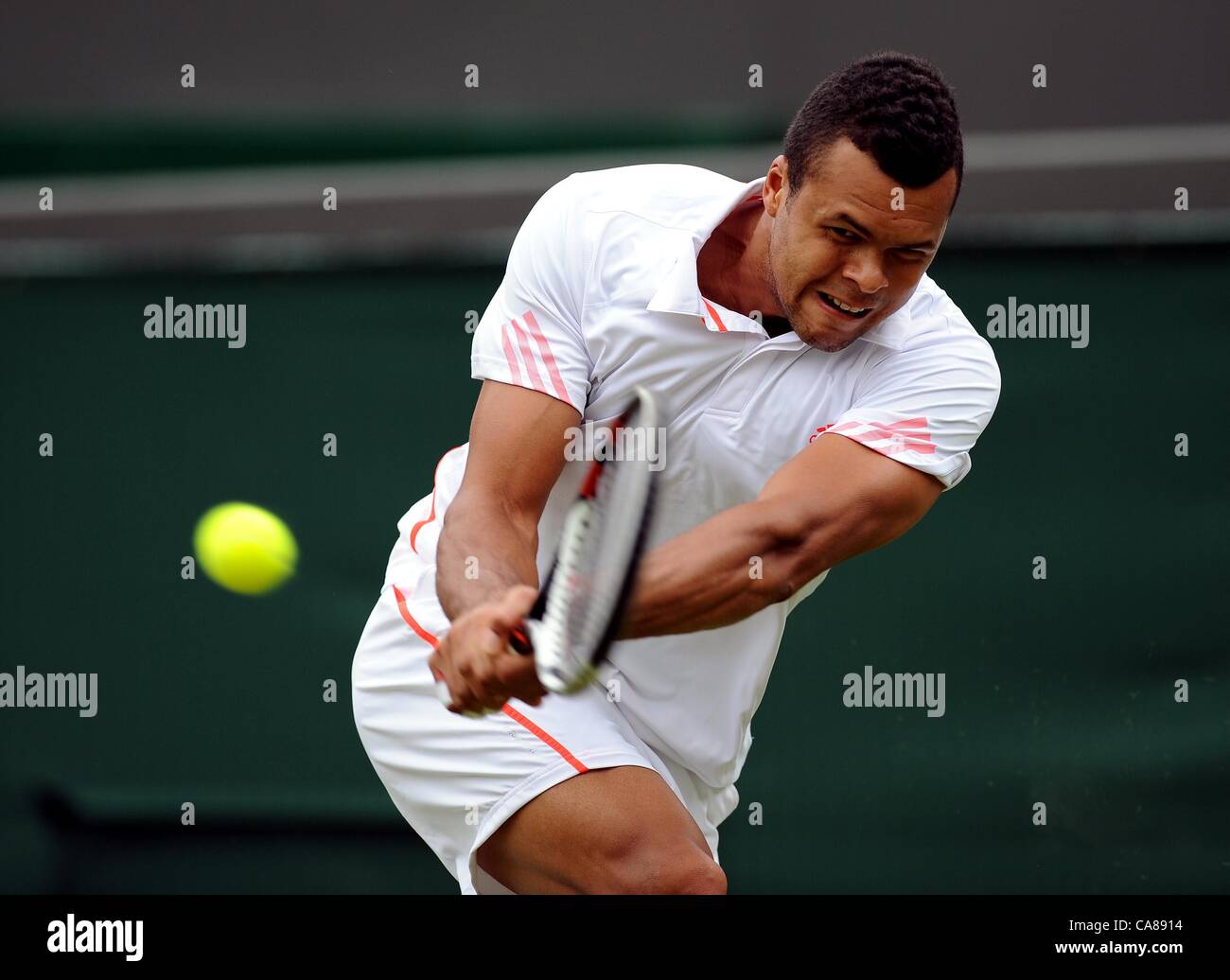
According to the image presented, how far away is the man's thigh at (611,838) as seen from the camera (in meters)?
2.23

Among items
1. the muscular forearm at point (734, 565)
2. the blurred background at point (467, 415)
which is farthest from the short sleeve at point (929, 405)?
the blurred background at point (467, 415)

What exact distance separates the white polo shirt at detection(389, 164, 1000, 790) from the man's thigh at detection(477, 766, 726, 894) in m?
0.20

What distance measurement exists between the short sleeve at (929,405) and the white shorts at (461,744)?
0.56 metres

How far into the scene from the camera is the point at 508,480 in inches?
89.9

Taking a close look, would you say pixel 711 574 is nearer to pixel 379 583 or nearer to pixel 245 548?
pixel 379 583

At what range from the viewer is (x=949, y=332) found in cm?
236

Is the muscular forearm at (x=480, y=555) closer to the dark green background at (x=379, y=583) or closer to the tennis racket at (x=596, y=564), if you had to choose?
the tennis racket at (x=596, y=564)

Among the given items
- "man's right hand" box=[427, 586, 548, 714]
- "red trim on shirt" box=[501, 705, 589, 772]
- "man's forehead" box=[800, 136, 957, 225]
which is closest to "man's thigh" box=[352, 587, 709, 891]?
"red trim on shirt" box=[501, 705, 589, 772]

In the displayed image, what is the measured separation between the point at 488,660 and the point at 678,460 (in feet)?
1.65

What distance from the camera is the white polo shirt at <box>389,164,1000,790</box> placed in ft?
7.57

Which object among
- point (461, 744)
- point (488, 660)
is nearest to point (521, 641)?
point (488, 660)

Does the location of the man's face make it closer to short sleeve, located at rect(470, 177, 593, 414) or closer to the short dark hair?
the short dark hair

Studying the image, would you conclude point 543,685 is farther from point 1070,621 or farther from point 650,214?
point 1070,621

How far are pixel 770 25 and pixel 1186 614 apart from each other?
163cm
